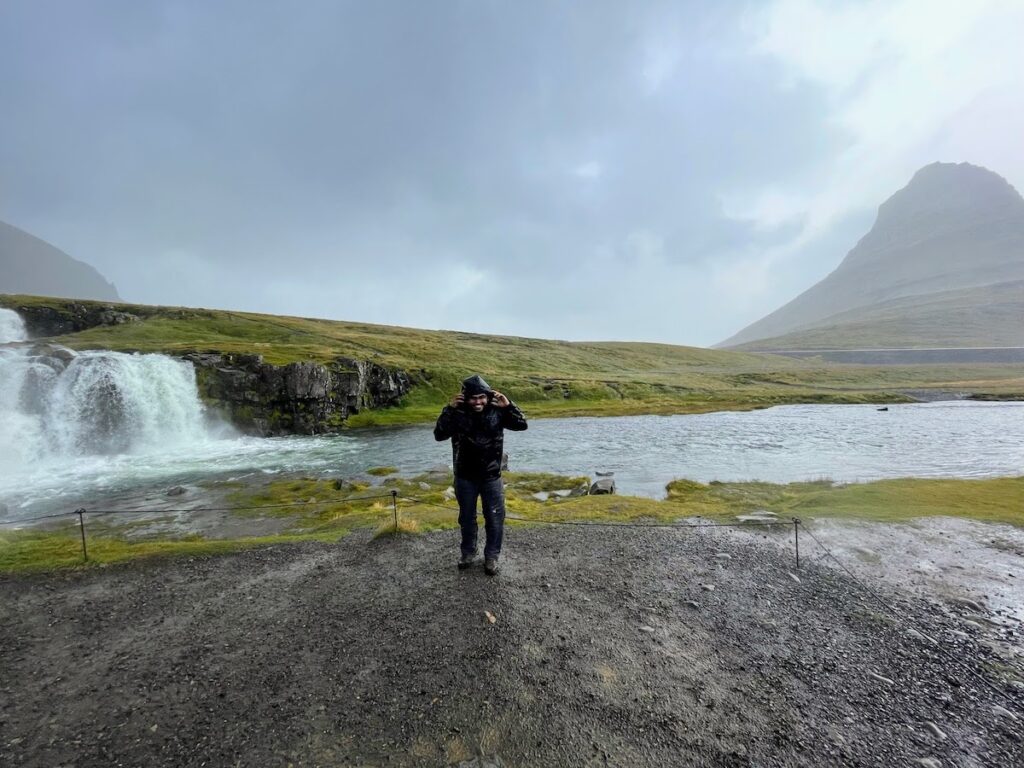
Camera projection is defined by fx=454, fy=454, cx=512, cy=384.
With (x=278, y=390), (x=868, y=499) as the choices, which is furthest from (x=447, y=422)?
(x=278, y=390)

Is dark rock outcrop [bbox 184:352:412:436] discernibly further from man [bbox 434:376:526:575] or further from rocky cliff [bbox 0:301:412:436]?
man [bbox 434:376:526:575]

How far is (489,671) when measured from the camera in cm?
738

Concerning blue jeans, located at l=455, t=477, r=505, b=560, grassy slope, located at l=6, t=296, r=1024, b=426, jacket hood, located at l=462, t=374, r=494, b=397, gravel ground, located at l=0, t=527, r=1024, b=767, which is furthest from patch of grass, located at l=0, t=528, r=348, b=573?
grassy slope, located at l=6, t=296, r=1024, b=426

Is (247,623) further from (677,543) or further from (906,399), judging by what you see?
(906,399)

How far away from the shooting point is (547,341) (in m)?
179

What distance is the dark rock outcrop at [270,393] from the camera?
5356cm

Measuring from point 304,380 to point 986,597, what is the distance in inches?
2384

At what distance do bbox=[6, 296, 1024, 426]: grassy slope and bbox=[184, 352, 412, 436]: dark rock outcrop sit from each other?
13.8 feet

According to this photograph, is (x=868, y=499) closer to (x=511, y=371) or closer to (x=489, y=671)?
(x=489, y=671)

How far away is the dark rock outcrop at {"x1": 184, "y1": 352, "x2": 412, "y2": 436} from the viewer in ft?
176

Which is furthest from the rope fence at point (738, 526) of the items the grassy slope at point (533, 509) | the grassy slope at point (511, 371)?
the grassy slope at point (511, 371)

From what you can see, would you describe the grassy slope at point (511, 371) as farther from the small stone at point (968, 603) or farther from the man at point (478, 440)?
the small stone at point (968, 603)

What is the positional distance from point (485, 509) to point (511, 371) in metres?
101

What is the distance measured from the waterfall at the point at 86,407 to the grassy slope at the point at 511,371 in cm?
1211
